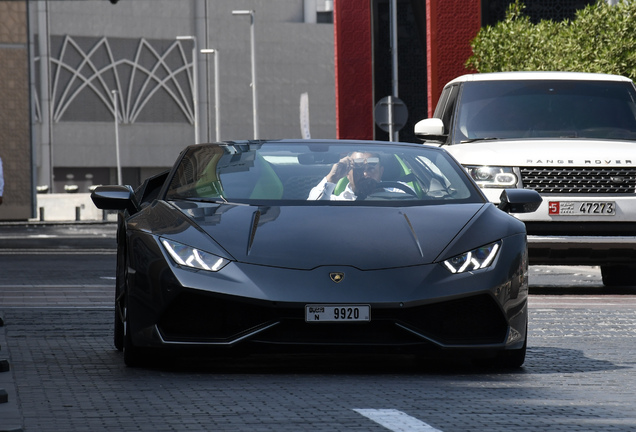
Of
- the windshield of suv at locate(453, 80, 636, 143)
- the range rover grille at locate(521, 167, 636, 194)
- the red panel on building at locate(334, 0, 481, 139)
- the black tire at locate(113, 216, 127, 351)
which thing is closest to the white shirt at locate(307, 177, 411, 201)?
the black tire at locate(113, 216, 127, 351)

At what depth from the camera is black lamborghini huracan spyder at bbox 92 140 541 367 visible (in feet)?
24.1

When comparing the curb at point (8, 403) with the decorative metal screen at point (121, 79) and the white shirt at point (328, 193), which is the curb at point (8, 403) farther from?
the decorative metal screen at point (121, 79)

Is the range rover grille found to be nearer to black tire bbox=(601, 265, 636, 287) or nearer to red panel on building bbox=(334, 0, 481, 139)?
black tire bbox=(601, 265, 636, 287)

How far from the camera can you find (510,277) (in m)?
7.63

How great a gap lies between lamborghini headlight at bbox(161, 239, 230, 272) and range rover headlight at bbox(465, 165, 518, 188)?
6.46m

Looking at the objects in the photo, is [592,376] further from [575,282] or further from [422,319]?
[575,282]

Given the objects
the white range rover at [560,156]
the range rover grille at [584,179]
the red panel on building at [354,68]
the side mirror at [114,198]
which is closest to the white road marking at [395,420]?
the side mirror at [114,198]

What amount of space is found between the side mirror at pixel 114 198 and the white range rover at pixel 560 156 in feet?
17.1

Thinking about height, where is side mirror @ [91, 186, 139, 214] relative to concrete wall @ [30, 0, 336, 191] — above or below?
below

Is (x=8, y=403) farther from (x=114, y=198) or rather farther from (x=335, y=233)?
(x=114, y=198)

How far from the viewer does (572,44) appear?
2642 cm

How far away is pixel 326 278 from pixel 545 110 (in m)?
7.99

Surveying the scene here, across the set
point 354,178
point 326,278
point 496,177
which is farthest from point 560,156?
point 326,278

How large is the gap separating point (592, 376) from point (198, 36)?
3267 inches
